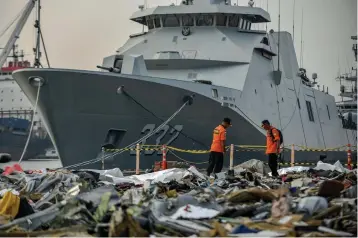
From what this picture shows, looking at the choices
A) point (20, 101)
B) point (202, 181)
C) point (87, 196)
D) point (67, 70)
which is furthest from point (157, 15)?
point (20, 101)

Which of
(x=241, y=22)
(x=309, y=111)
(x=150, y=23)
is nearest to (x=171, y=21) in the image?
(x=150, y=23)

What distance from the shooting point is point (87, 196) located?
995cm

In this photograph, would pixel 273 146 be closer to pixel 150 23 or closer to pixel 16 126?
pixel 150 23

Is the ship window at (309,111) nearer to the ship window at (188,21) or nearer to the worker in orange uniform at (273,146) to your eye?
the ship window at (188,21)

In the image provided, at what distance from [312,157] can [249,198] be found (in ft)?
64.0

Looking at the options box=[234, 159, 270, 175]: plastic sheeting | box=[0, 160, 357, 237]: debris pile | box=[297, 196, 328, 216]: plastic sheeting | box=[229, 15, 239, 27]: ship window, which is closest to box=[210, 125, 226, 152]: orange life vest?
box=[234, 159, 270, 175]: plastic sheeting

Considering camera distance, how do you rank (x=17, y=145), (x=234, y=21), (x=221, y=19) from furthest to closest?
1. (x=17, y=145)
2. (x=234, y=21)
3. (x=221, y=19)

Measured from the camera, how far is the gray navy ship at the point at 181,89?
73.9 ft

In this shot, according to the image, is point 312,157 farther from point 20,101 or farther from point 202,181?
point 20,101

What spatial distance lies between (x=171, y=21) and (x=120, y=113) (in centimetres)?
530

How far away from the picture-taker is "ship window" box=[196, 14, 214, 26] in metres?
26.5

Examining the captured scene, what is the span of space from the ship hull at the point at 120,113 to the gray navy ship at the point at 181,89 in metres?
0.03

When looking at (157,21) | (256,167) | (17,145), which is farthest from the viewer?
(17,145)

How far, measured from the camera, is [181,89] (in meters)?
22.7
